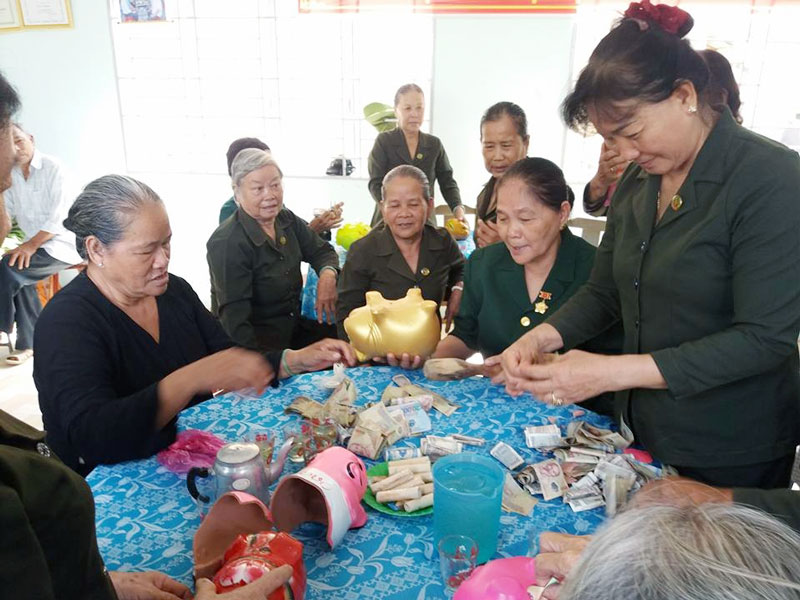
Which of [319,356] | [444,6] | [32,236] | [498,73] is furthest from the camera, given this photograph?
[498,73]

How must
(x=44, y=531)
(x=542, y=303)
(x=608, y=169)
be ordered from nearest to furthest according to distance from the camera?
(x=44, y=531), (x=542, y=303), (x=608, y=169)

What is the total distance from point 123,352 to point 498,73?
5175 mm

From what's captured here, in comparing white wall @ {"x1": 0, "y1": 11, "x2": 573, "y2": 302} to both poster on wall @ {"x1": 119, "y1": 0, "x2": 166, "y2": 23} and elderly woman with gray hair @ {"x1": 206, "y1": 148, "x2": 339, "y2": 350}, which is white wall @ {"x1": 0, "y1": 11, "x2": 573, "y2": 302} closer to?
poster on wall @ {"x1": 119, "y1": 0, "x2": 166, "y2": 23}

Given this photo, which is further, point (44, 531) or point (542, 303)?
point (542, 303)

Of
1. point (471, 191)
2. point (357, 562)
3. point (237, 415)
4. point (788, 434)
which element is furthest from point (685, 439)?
point (471, 191)

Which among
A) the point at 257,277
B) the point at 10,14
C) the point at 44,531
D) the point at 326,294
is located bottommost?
the point at 326,294

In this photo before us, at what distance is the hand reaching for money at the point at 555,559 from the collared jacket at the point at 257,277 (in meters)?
2.09

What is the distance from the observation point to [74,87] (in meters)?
6.70

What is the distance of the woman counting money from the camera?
1340 millimetres

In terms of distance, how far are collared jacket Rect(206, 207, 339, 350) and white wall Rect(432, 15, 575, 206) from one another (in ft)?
10.7

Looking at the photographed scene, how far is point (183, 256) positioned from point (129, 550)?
6248 mm

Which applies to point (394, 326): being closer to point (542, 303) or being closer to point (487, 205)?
point (542, 303)

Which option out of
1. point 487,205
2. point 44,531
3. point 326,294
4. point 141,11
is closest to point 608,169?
point 487,205

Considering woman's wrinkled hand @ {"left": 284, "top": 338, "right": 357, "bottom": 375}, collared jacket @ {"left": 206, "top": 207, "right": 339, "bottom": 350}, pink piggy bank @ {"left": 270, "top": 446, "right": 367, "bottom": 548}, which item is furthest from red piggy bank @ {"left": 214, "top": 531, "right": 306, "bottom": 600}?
collared jacket @ {"left": 206, "top": 207, "right": 339, "bottom": 350}
